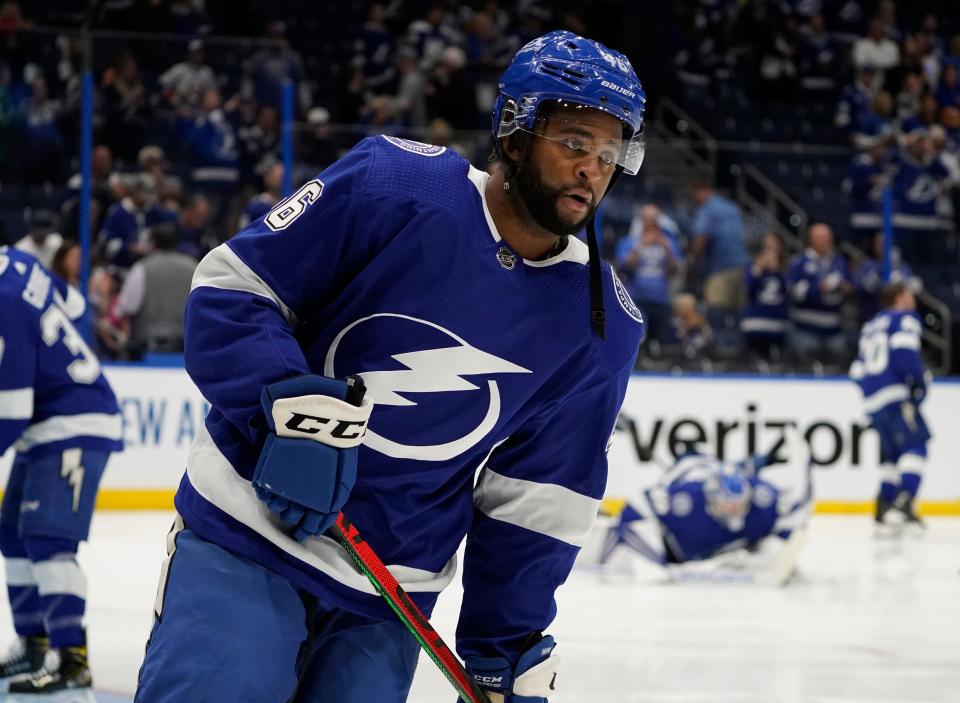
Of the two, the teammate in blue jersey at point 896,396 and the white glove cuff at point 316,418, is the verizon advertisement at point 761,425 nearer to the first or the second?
the teammate in blue jersey at point 896,396

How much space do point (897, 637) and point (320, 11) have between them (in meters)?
7.53

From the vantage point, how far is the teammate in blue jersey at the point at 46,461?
371 centimetres

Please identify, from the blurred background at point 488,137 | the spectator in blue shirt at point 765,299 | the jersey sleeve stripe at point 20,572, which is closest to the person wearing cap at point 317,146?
the blurred background at point 488,137

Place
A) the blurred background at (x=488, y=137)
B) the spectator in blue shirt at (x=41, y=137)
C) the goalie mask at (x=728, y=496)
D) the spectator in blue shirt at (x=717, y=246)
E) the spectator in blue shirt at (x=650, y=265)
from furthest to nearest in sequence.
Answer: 1. the spectator in blue shirt at (x=717, y=246)
2. the spectator in blue shirt at (x=650, y=265)
3. the blurred background at (x=488, y=137)
4. the spectator in blue shirt at (x=41, y=137)
5. the goalie mask at (x=728, y=496)

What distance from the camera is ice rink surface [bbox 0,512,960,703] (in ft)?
13.4

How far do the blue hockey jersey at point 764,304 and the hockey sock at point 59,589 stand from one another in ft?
17.8

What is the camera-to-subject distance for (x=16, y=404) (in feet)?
12.2

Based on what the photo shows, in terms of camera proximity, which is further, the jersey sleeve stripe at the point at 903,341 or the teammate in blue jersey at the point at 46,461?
the jersey sleeve stripe at the point at 903,341

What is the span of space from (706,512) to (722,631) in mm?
1332

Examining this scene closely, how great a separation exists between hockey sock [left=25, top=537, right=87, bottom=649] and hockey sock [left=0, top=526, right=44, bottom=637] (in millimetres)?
133

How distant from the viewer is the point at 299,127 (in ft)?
26.0

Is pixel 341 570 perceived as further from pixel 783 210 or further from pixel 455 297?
pixel 783 210

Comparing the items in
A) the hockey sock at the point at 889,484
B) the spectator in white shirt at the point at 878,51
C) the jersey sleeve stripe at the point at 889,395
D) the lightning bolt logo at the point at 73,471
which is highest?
the lightning bolt logo at the point at 73,471

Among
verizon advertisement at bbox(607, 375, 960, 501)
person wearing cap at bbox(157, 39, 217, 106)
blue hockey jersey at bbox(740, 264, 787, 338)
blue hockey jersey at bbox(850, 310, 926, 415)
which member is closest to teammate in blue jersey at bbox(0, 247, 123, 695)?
person wearing cap at bbox(157, 39, 217, 106)
